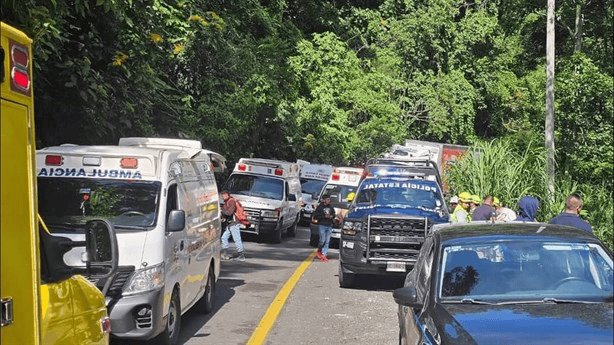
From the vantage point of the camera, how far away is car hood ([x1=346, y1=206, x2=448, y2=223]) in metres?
16.3

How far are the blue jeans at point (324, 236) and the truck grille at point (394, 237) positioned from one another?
5.43 metres

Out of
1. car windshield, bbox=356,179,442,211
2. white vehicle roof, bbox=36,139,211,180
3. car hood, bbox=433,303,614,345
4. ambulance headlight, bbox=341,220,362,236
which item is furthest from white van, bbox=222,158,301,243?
car hood, bbox=433,303,614,345

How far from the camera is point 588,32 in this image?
3594 cm

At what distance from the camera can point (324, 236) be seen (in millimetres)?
21641

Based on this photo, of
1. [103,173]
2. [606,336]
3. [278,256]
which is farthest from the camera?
[278,256]

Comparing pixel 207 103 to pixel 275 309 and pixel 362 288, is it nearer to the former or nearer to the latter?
pixel 362 288

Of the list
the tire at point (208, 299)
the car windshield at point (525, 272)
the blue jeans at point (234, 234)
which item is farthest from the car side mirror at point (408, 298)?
the blue jeans at point (234, 234)

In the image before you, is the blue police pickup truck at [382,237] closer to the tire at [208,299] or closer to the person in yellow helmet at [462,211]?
the person in yellow helmet at [462,211]

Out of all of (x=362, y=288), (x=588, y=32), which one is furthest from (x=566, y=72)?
(x=362, y=288)

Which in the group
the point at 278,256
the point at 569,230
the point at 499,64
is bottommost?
the point at 278,256

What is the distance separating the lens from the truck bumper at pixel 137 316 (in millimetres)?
9039

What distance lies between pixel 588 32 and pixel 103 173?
29754mm

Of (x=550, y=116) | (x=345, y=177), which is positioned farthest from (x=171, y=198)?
(x=345, y=177)

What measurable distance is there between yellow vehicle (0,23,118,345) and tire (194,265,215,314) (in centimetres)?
788
